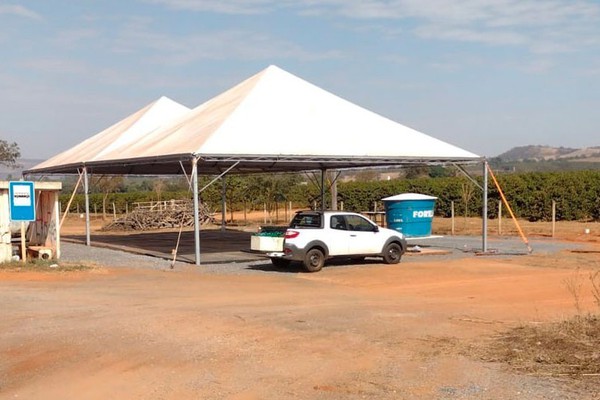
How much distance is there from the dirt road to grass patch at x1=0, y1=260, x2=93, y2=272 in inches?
61.7

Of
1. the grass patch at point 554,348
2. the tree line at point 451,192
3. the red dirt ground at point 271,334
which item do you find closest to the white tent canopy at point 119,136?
the tree line at point 451,192

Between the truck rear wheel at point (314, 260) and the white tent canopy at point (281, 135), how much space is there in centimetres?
360

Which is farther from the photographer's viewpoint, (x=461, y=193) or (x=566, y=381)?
(x=461, y=193)

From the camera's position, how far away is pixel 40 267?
19281 millimetres

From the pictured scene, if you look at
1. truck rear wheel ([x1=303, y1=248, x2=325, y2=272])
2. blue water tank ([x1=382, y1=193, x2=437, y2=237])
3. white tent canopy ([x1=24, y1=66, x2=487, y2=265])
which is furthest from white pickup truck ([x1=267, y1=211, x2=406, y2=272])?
blue water tank ([x1=382, y1=193, x2=437, y2=237])

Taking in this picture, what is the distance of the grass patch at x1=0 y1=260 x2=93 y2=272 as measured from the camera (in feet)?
62.1

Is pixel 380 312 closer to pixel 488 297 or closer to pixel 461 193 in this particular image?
pixel 488 297

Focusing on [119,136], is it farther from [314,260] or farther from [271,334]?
[271,334]

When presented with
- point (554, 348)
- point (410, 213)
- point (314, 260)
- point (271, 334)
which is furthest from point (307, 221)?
point (554, 348)

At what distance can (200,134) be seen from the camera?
21.8 meters

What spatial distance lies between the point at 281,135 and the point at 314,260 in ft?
16.6

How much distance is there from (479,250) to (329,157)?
721 centimetres

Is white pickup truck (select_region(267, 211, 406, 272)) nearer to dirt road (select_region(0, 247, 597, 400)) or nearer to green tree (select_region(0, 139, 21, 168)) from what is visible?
dirt road (select_region(0, 247, 597, 400))

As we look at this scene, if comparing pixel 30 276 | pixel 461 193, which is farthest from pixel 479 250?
pixel 461 193
